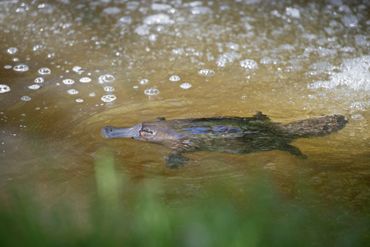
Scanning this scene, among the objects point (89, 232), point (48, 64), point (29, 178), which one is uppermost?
point (89, 232)

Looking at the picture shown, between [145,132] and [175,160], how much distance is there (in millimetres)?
246

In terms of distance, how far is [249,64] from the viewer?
3.47 metres

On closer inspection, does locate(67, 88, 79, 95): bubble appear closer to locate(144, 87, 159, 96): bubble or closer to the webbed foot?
locate(144, 87, 159, 96): bubble

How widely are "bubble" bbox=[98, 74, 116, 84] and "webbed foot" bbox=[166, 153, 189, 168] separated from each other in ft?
2.70

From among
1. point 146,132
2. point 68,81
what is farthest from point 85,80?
point 146,132

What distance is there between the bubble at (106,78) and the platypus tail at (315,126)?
3.22ft

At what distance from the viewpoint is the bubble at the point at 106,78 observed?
3.28 m

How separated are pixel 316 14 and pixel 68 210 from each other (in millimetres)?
3441

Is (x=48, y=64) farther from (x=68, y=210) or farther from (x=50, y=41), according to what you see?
(x=68, y=210)

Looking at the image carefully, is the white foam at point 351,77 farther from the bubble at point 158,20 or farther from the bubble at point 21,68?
the bubble at point 21,68

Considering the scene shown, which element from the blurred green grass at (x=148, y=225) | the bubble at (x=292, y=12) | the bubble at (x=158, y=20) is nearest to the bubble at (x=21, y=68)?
the bubble at (x=158, y=20)

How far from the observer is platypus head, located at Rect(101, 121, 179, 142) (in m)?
2.74

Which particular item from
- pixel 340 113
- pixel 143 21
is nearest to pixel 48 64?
pixel 143 21

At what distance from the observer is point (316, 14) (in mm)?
4086
